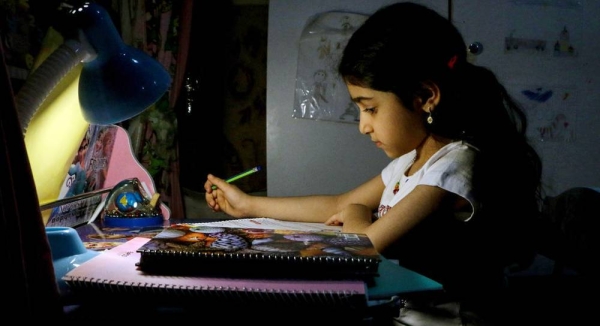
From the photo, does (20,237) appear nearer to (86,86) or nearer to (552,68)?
(86,86)

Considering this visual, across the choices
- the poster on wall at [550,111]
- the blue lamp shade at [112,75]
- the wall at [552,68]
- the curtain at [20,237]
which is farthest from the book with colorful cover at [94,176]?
the poster on wall at [550,111]

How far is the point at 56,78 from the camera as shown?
518 mm

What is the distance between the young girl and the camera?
36.0 inches

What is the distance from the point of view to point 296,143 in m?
2.11

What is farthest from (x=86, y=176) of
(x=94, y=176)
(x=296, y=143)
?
(x=296, y=143)

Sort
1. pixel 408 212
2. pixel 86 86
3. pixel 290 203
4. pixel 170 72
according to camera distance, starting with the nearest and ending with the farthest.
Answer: pixel 86 86 < pixel 408 212 < pixel 290 203 < pixel 170 72

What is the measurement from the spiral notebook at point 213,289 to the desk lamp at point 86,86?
0.05m

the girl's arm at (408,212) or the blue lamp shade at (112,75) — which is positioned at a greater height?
the blue lamp shade at (112,75)

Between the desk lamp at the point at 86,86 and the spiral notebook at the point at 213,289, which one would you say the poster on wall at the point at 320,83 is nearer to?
the desk lamp at the point at 86,86

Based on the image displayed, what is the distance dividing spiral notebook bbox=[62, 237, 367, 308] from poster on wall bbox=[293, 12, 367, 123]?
1.70 metres

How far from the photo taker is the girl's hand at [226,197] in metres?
1.35

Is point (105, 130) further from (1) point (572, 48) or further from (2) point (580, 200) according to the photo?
(1) point (572, 48)

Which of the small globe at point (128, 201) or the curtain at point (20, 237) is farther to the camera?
the small globe at point (128, 201)

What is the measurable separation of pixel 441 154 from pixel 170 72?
1553mm
